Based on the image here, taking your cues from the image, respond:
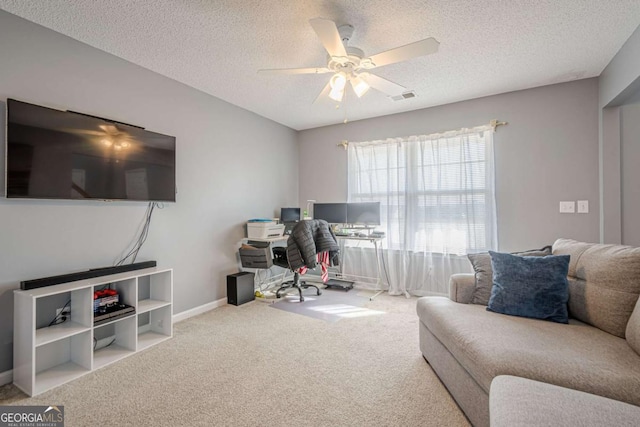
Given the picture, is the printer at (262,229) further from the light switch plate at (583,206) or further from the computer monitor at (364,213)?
the light switch plate at (583,206)

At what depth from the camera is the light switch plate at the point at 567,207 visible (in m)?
2.99

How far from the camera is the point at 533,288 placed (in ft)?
5.80

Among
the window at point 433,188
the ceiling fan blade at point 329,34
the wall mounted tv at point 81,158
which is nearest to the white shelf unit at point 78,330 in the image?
the wall mounted tv at point 81,158

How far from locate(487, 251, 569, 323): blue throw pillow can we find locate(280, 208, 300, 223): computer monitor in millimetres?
3015

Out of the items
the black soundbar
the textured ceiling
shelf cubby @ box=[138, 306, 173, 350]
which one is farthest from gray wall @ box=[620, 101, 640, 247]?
the black soundbar

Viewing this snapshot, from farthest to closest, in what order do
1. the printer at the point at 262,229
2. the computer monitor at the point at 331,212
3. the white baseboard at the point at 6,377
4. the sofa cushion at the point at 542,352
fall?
the computer monitor at the point at 331,212, the printer at the point at 262,229, the white baseboard at the point at 6,377, the sofa cushion at the point at 542,352

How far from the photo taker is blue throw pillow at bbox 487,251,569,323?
171 centimetres

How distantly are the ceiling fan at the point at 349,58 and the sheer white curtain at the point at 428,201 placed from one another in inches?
61.6

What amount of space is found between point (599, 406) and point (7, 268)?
3.28 m

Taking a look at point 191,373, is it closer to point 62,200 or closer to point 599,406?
point 62,200

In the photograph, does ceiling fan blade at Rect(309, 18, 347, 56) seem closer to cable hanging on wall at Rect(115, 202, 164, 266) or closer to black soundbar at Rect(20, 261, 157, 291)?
cable hanging on wall at Rect(115, 202, 164, 266)

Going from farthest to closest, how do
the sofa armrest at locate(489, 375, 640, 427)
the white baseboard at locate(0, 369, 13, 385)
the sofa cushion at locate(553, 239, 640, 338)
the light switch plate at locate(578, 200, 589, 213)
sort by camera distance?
1. the light switch plate at locate(578, 200, 589, 213)
2. the white baseboard at locate(0, 369, 13, 385)
3. the sofa cushion at locate(553, 239, 640, 338)
4. the sofa armrest at locate(489, 375, 640, 427)

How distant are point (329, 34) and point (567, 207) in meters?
3.15

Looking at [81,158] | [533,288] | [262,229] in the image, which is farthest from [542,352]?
[81,158]
